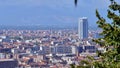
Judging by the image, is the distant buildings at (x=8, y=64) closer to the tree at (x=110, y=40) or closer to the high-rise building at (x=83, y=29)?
the tree at (x=110, y=40)

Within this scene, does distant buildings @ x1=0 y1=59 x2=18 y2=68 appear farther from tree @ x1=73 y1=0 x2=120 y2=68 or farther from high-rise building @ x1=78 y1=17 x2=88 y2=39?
high-rise building @ x1=78 y1=17 x2=88 y2=39

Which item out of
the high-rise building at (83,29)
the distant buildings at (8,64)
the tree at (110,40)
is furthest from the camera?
the high-rise building at (83,29)

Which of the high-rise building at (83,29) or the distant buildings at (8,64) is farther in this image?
the high-rise building at (83,29)

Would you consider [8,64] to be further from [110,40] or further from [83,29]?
[83,29]

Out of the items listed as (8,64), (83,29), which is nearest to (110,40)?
(8,64)

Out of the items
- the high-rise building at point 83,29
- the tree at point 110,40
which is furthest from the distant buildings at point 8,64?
the high-rise building at point 83,29

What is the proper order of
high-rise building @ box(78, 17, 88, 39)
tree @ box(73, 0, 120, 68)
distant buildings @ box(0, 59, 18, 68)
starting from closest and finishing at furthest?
tree @ box(73, 0, 120, 68) → distant buildings @ box(0, 59, 18, 68) → high-rise building @ box(78, 17, 88, 39)

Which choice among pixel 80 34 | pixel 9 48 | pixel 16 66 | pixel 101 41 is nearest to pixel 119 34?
pixel 101 41

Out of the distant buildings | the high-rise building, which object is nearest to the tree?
the distant buildings

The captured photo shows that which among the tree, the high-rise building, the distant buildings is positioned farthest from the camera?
the high-rise building

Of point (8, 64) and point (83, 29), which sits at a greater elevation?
point (8, 64)

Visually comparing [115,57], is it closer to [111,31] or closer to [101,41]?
[111,31]

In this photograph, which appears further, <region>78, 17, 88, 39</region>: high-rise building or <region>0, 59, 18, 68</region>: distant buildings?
<region>78, 17, 88, 39</region>: high-rise building
